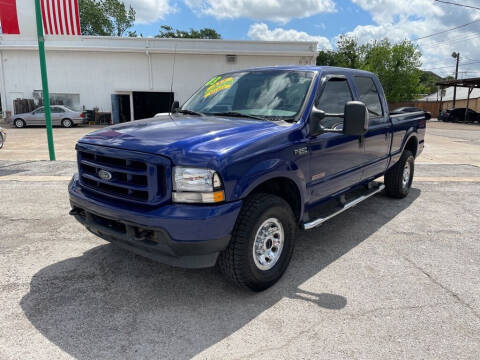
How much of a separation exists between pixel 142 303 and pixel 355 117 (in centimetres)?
243

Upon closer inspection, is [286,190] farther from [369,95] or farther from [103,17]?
[103,17]

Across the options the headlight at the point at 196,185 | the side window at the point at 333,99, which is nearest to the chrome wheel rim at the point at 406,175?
the side window at the point at 333,99

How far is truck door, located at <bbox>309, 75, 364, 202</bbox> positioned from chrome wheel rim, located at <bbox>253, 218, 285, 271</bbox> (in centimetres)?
64

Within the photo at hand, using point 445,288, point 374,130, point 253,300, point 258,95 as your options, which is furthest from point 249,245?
point 374,130

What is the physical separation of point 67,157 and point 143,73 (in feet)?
47.2

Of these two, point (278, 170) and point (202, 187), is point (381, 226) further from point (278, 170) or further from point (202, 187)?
point (202, 187)

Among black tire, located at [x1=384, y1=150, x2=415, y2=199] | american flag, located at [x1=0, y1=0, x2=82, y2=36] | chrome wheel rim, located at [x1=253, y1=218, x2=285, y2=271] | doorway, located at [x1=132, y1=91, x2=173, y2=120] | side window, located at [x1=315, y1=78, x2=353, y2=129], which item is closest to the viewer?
chrome wheel rim, located at [x1=253, y1=218, x2=285, y2=271]

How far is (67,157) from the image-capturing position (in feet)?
33.0

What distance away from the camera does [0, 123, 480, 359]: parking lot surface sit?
2535 mm

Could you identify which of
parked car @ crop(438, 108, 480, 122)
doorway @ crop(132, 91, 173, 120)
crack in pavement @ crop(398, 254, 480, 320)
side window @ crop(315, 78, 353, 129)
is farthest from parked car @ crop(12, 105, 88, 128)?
parked car @ crop(438, 108, 480, 122)

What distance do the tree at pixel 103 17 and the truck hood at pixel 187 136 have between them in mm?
→ 58683

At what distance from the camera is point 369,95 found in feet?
16.5

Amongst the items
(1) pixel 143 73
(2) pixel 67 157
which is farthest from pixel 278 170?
(1) pixel 143 73

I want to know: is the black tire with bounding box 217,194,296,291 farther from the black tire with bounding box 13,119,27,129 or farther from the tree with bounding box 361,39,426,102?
the tree with bounding box 361,39,426,102
